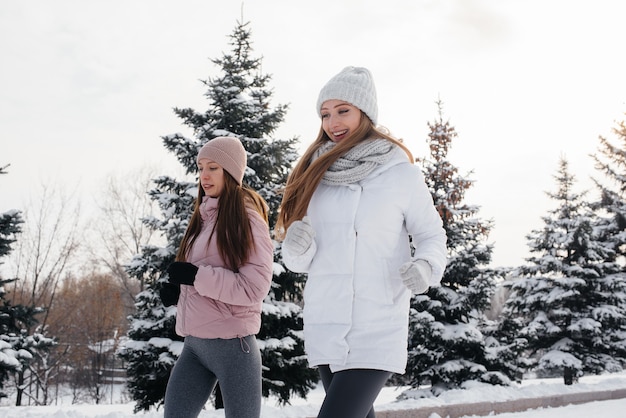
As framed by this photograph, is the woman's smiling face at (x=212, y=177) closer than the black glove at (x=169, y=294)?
No

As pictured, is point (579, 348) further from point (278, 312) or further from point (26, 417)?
point (26, 417)

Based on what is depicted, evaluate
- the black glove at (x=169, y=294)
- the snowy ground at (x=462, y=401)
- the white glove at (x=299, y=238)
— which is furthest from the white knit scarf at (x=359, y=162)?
the snowy ground at (x=462, y=401)

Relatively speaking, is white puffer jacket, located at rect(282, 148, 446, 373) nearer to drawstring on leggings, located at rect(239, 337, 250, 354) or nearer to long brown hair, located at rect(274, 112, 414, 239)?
long brown hair, located at rect(274, 112, 414, 239)

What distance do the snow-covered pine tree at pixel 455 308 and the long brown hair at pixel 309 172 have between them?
1024cm

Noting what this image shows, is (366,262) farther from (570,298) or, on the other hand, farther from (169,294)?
(570,298)

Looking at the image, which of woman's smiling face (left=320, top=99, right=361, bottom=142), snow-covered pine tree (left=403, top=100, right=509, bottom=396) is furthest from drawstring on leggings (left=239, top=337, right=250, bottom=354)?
snow-covered pine tree (left=403, top=100, right=509, bottom=396)

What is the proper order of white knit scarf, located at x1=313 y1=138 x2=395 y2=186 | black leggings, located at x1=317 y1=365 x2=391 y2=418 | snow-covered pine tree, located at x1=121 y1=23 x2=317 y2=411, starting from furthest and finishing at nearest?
snow-covered pine tree, located at x1=121 y1=23 x2=317 y2=411 → white knit scarf, located at x1=313 y1=138 x2=395 y2=186 → black leggings, located at x1=317 y1=365 x2=391 y2=418

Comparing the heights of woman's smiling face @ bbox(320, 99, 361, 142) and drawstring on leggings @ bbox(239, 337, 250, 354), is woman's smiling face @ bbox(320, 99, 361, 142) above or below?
above

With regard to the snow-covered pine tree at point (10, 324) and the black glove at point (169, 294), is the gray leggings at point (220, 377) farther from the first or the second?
the snow-covered pine tree at point (10, 324)

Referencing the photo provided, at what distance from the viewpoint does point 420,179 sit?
246cm

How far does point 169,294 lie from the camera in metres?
3.01

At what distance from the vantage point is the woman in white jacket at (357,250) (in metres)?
2.18

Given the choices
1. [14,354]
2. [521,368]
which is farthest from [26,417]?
[521,368]

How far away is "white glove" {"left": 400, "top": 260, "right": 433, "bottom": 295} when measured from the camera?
2.12 meters
